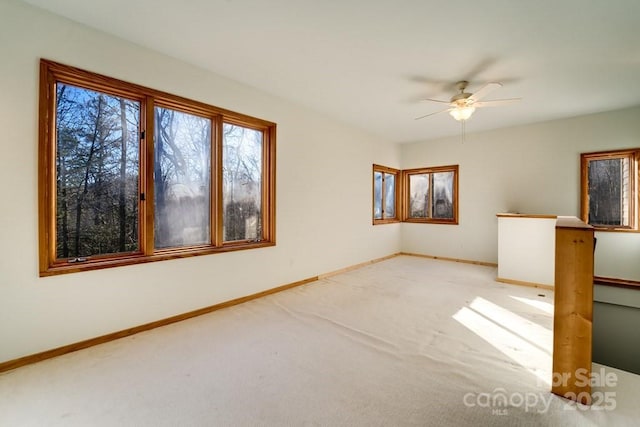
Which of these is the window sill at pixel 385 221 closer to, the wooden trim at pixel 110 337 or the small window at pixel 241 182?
the small window at pixel 241 182

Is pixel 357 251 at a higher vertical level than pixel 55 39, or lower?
lower

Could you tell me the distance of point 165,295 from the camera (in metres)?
2.80

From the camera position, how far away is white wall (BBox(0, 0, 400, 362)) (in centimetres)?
204

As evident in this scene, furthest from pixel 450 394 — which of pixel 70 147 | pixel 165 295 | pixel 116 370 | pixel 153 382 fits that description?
pixel 70 147

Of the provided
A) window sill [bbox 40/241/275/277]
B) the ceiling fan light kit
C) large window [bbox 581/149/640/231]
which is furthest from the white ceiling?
window sill [bbox 40/241/275/277]

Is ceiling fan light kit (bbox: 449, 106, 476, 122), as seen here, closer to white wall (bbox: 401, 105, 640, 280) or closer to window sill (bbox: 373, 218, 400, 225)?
white wall (bbox: 401, 105, 640, 280)

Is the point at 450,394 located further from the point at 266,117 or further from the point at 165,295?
the point at 266,117

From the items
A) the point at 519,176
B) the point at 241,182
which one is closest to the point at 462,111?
the point at 519,176

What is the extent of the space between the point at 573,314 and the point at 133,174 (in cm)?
376

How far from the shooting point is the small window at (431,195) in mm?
6184

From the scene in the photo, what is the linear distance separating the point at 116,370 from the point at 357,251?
4163mm

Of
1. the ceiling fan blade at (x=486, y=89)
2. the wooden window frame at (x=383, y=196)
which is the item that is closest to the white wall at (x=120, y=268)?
the wooden window frame at (x=383, y=196)

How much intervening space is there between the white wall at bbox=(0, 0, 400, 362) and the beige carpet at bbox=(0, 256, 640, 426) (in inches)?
10.5

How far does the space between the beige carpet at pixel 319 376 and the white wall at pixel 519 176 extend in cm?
254
